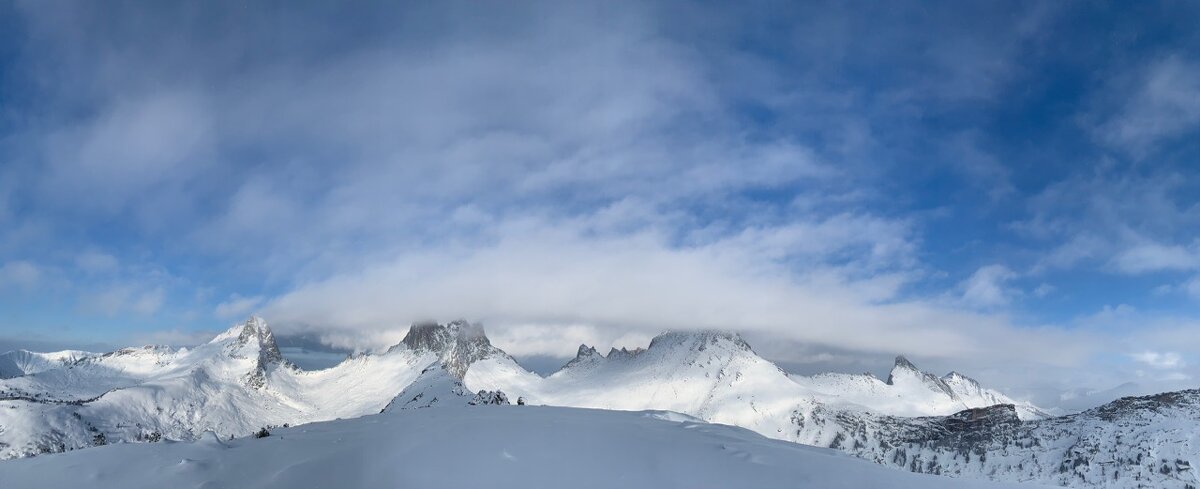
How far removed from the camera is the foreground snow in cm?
1028

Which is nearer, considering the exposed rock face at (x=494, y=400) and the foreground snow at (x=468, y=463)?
the foreground snow at (x=468, y=463)

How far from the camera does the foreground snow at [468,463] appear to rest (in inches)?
405

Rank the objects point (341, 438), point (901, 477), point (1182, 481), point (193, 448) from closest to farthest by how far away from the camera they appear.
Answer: point (901, 477) → point (193, 448) → point (341, 438) → point (1182, 481)

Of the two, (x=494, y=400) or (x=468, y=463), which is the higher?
(x=494, y=400)

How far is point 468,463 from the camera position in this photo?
35.9ft

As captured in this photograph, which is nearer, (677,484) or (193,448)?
(677,484)

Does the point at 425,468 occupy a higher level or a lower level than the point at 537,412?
lower

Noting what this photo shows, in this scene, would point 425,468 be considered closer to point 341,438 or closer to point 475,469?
point 475,469

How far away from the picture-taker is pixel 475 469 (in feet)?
35.0

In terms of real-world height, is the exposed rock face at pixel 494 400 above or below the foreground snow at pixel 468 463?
above

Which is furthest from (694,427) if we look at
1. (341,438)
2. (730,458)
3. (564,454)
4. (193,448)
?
(193,448)

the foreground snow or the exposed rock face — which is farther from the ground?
the exposed rock face

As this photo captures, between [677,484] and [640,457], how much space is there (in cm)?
137

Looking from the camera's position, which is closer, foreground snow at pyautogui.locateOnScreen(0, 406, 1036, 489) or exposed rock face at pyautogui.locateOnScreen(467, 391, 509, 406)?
foreground snow at pyautogui.locateOnScreen(0, 406, 1036, 489)
